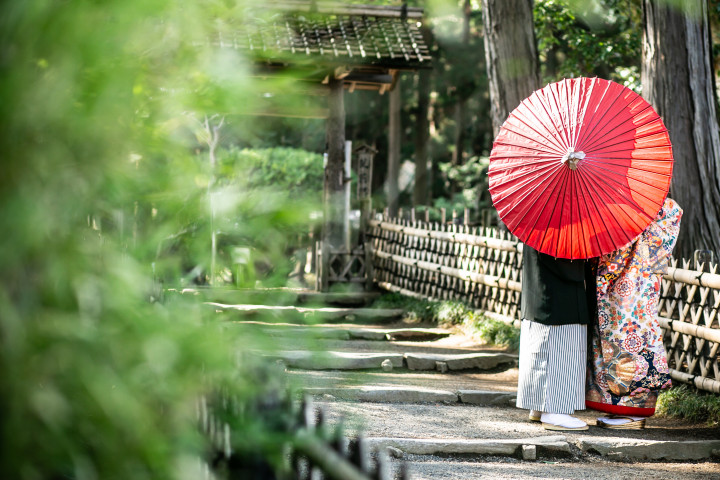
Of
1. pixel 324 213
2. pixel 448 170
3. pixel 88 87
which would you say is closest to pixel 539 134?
pixel 324 213

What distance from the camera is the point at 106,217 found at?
1.36 m

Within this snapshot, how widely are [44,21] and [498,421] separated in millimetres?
4439

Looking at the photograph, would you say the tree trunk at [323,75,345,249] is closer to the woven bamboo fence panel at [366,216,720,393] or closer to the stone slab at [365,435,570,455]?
the woven bamboo fence panel at [366,216,720,393]

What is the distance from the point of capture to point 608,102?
452 centimetres

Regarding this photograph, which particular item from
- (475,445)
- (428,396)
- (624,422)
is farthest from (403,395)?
(624,422)

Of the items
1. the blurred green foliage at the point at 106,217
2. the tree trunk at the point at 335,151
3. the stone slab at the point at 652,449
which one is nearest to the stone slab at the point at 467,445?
the stone slab at the point at 652,449

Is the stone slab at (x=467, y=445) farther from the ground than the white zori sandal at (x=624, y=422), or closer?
farther from the ground

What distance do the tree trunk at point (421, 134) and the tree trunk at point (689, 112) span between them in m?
15.5

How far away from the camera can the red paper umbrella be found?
14.4 ft

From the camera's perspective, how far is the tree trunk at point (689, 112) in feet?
21.9

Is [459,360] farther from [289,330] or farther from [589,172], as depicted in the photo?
[289,330]

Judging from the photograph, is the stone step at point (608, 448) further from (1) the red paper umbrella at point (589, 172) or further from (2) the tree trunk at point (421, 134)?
(2) the tree trunk at point (421, 134)

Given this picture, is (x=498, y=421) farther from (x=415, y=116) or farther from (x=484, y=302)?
(x=415, y=116)

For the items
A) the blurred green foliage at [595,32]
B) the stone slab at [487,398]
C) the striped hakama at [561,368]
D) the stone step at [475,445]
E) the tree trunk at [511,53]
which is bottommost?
the stone slab at [487,398]
